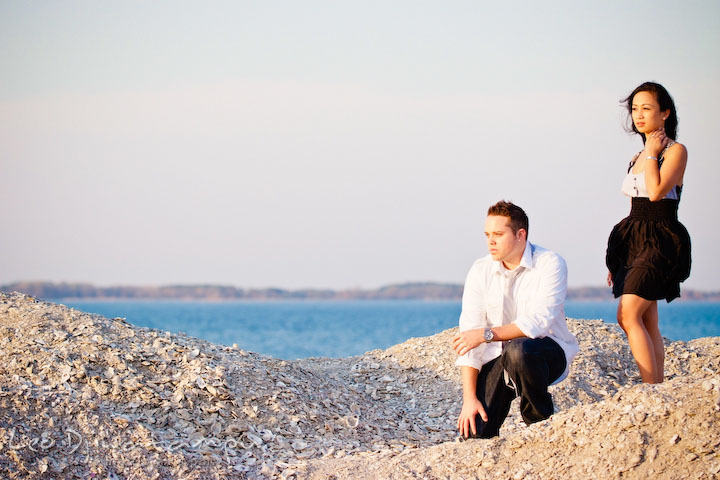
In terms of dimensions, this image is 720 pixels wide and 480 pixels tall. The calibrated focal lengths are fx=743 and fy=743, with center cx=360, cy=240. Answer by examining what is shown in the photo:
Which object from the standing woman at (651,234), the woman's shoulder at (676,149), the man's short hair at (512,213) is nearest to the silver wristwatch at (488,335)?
the man's short hair at (512,213)

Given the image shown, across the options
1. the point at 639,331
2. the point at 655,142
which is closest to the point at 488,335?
the point at 639,331

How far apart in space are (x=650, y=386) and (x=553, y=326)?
2.18ft

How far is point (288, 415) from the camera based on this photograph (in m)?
6.11

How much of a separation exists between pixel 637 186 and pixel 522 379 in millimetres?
1639

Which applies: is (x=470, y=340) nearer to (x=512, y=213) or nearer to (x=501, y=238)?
(x=501, y=238)

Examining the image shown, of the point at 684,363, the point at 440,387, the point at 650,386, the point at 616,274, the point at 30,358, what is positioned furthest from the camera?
the point at 684,363

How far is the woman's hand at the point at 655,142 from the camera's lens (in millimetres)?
4898

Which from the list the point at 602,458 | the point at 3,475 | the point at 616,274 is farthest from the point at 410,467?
the point at 3,475

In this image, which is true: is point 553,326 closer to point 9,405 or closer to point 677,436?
point 677,436

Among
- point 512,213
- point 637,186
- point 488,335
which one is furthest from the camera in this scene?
point 637,186

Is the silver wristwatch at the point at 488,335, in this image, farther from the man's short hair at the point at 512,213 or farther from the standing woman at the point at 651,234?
the standing woman at the point at 651,234

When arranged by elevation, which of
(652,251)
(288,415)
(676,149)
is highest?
(676,149)

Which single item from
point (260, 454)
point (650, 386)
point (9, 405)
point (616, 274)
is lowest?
point (260, 454)

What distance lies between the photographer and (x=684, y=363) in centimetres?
846
